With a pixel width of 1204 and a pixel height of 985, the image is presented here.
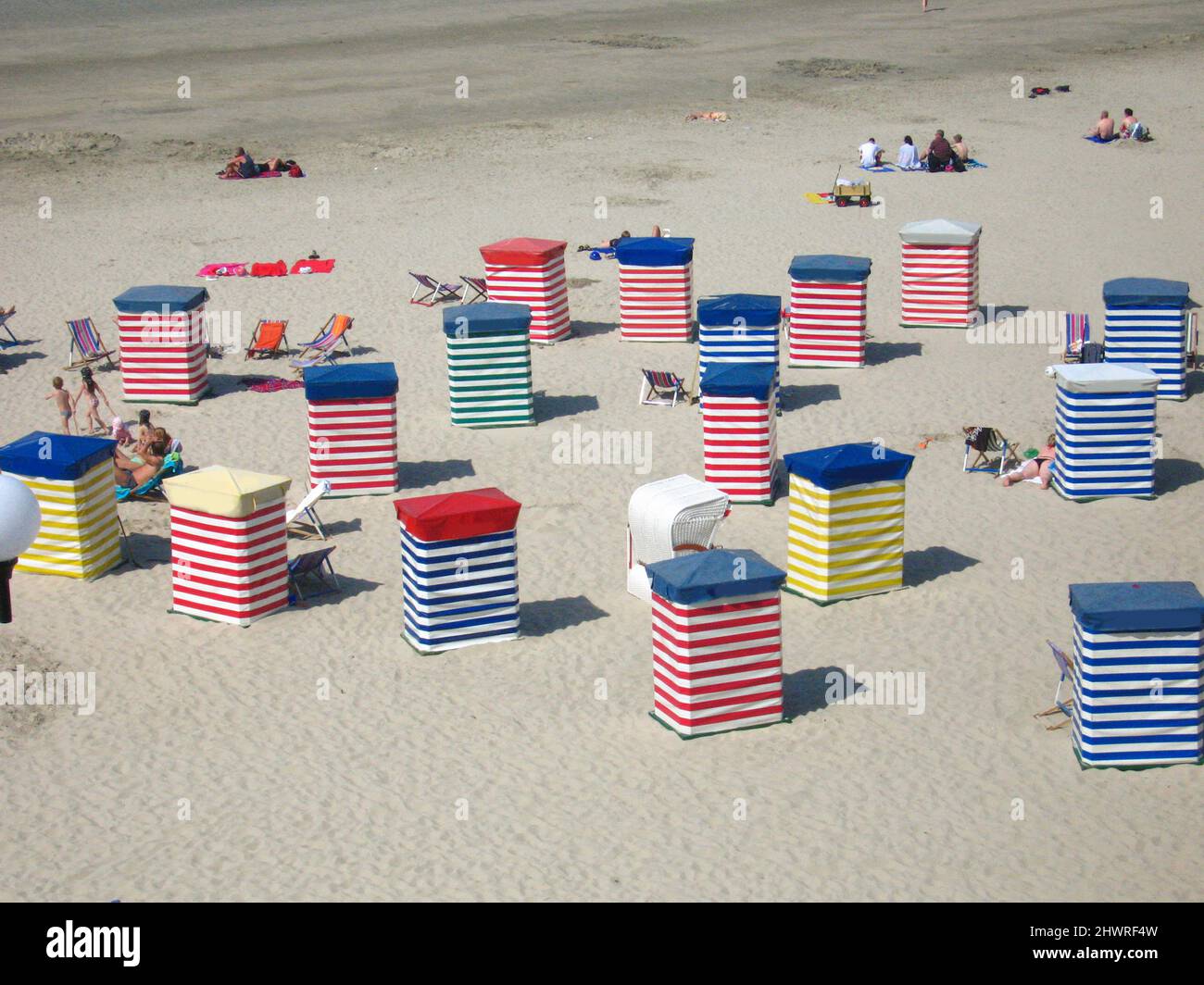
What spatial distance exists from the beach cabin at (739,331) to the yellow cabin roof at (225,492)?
7142 mm

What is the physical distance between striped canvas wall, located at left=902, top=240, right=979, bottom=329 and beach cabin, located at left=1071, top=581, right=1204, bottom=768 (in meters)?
12.7

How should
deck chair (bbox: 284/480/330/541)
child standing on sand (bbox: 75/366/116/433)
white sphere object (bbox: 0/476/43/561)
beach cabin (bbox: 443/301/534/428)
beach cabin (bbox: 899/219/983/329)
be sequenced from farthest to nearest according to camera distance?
beach cabin (bbox: 899/219/983/329) → child standing on sand (bbox: 75/366/116/433) → beach cabin (bbox: 443/301/534/428) → deck chair (bbox: 284/480/330/541) → white sphere object (bbox: 0/476/43/561)

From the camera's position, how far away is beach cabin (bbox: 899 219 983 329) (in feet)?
79.2

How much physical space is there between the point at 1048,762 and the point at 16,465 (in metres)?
10.3

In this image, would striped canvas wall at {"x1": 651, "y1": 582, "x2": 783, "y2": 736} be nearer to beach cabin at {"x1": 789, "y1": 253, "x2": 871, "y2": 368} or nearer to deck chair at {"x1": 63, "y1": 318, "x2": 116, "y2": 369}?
beach cabin at {"x1": 789, "y1": 253, "x2": 871, "y2": 368}

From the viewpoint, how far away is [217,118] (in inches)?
1620

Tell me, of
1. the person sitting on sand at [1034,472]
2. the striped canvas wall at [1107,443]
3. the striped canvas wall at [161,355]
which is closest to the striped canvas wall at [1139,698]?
the striped canvas wall at [1107,443]

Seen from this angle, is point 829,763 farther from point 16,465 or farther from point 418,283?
point 418,283

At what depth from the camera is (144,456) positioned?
61.1 ft

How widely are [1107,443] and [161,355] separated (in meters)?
12.1

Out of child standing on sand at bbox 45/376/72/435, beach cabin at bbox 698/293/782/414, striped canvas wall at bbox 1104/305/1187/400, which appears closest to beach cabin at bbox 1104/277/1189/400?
striped canvas wall at bbox 1104/305/1187/400

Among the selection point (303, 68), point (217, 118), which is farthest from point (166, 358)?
point (303, 68)
